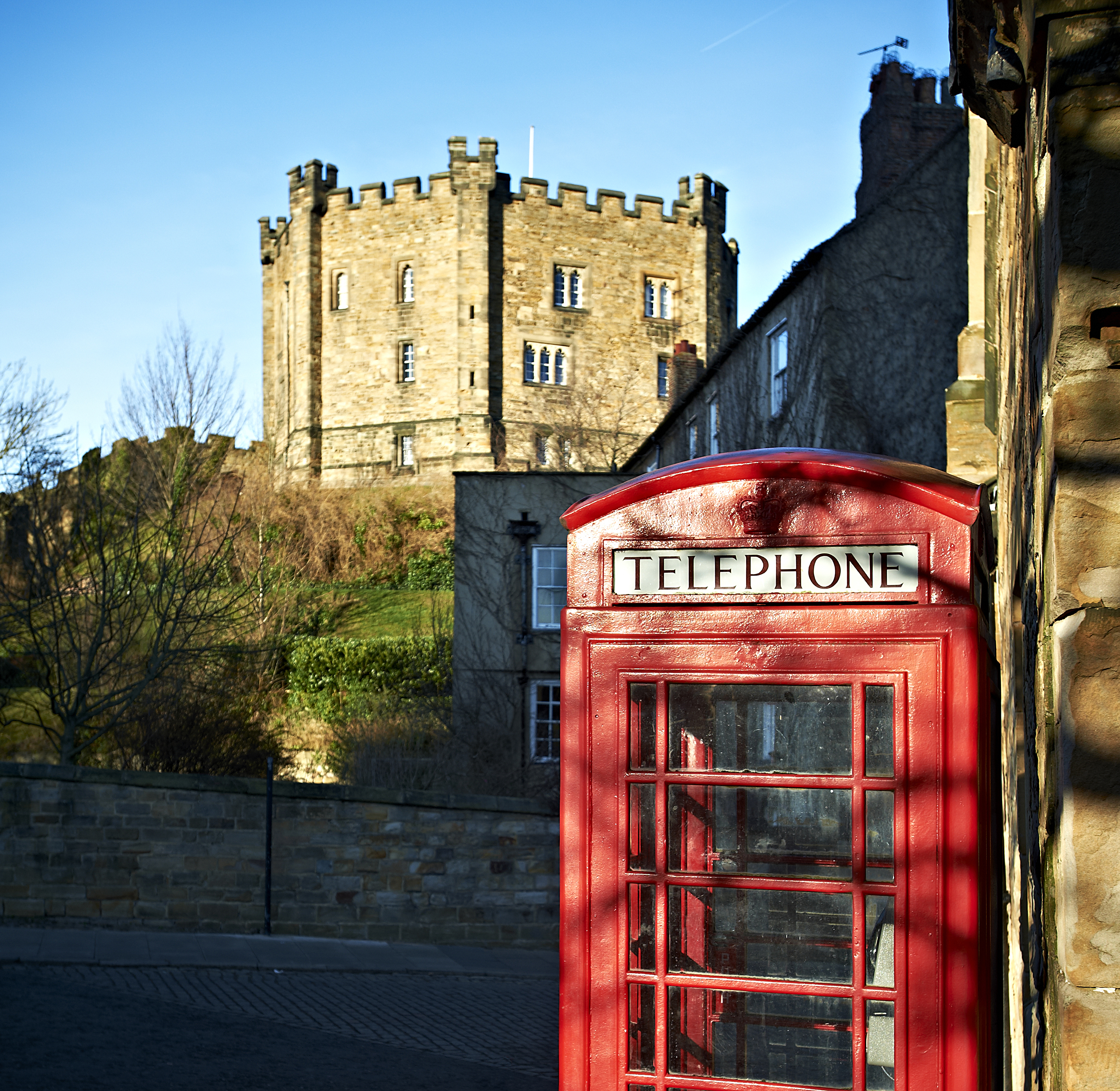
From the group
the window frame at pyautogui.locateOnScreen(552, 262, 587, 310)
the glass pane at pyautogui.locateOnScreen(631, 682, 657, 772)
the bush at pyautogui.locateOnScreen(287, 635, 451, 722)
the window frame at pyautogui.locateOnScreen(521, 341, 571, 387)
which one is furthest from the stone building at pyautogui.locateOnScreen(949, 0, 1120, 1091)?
the window frame at pyautogui.locateOnScreen(552, 262, 587, 310)

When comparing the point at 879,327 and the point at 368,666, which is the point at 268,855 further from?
the point at 368,666

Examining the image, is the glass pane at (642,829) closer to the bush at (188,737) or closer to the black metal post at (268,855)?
the black metal post at (268,855)

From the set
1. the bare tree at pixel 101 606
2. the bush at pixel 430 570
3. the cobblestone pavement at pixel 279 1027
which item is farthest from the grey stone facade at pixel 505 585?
the bush at pixel 430 570

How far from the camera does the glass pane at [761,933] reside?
12.3ft

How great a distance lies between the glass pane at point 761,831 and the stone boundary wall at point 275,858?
376 inches

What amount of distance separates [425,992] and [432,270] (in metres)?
42.4

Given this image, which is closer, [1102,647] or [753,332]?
[1102,647]

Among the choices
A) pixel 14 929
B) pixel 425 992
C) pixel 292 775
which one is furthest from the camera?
pixel 292 775

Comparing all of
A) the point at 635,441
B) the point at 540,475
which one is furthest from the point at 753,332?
the point at 635,441

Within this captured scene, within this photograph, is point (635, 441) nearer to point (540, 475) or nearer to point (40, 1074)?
point (540, 475)

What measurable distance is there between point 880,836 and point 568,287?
48570 millimetres

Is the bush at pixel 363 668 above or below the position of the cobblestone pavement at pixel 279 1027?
above

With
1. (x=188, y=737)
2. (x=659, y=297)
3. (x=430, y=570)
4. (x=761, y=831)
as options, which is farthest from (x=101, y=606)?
(x=659, y=297)

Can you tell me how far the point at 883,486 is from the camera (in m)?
3.82
